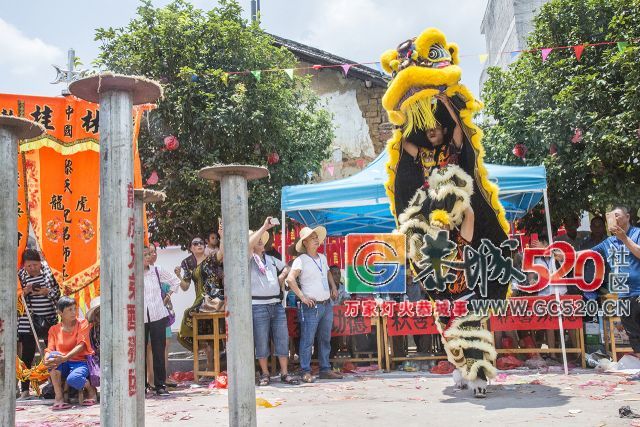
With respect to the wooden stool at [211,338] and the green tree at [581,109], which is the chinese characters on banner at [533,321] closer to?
the green tree at [581,109]

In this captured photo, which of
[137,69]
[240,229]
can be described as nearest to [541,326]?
[240,229]

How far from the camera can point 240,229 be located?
3.59 m

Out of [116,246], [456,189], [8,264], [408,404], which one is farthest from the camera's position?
[456,189]

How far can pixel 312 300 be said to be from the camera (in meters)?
7.42

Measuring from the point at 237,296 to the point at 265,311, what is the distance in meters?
3.73

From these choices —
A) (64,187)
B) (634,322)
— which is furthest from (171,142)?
(634,322)

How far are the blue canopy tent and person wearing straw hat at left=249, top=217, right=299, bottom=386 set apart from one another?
1.11 m

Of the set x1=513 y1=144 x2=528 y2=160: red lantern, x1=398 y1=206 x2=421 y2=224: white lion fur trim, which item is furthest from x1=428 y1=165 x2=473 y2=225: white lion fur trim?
x1=513 y1=144 x2=528 y2=160: red lantern

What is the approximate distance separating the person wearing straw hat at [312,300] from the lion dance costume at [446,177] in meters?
1.65

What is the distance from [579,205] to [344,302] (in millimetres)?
4245

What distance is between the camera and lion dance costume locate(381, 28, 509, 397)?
5824mm

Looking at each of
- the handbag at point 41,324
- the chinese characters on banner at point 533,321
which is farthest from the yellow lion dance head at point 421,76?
the handbag at point 41,324

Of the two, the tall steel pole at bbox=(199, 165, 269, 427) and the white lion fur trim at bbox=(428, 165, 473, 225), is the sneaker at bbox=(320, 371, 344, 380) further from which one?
the tall steel pole at bbox=(199, 165, 269, 427)

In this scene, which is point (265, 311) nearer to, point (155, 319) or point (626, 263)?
point (155, 319)
